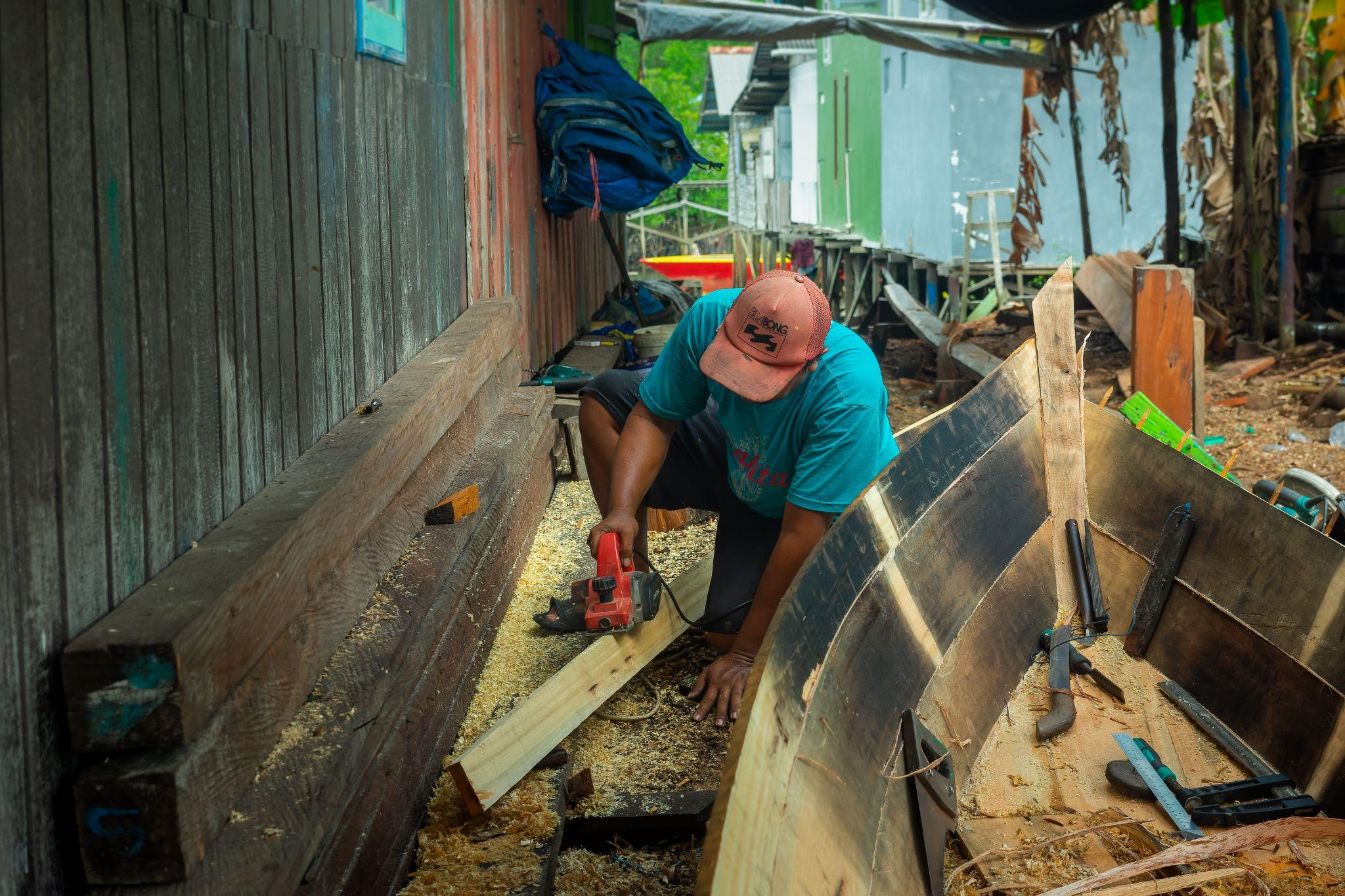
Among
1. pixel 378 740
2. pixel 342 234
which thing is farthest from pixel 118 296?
pixel 342 234

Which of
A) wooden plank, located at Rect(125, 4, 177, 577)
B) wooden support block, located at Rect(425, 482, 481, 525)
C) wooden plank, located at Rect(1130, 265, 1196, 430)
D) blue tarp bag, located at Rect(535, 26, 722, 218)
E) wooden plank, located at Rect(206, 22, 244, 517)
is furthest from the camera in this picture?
blue tarp bag, located at Rect(535, 26, 722, 218)

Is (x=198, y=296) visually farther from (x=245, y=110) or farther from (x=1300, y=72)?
(x=1300, y=72)

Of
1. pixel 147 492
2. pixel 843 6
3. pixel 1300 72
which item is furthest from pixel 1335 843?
pixel 843 6

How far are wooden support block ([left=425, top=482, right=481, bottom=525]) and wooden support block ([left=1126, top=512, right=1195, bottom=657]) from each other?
7.14 feet

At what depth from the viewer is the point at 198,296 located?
2236mm

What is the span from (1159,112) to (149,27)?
13.5 metres

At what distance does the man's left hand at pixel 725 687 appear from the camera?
11.0 ft

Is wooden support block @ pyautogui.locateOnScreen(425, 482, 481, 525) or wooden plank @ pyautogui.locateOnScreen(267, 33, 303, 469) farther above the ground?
wooden plank @ pyautogui.locateOnScreen(267, 33, 303, 469)

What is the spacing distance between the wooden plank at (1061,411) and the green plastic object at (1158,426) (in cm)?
112

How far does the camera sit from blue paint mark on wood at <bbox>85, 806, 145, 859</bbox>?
67.8 inches

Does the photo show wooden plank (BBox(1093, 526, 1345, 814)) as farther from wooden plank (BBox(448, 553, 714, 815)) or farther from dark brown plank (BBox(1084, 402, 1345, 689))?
wooden plank (BBox(448, 553, 714, 815))

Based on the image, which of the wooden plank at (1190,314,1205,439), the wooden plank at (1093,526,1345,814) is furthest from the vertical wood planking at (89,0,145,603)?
the wooden plank at (1190,314,1205,439)

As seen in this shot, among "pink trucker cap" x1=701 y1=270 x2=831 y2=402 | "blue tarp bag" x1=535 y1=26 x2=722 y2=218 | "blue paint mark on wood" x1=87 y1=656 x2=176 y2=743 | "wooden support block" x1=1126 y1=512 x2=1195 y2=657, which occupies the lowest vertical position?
"wooden support block" x1=1126 y1=512 x2=1195 y2=657

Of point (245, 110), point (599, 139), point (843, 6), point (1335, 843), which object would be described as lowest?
point (1335, 843)
